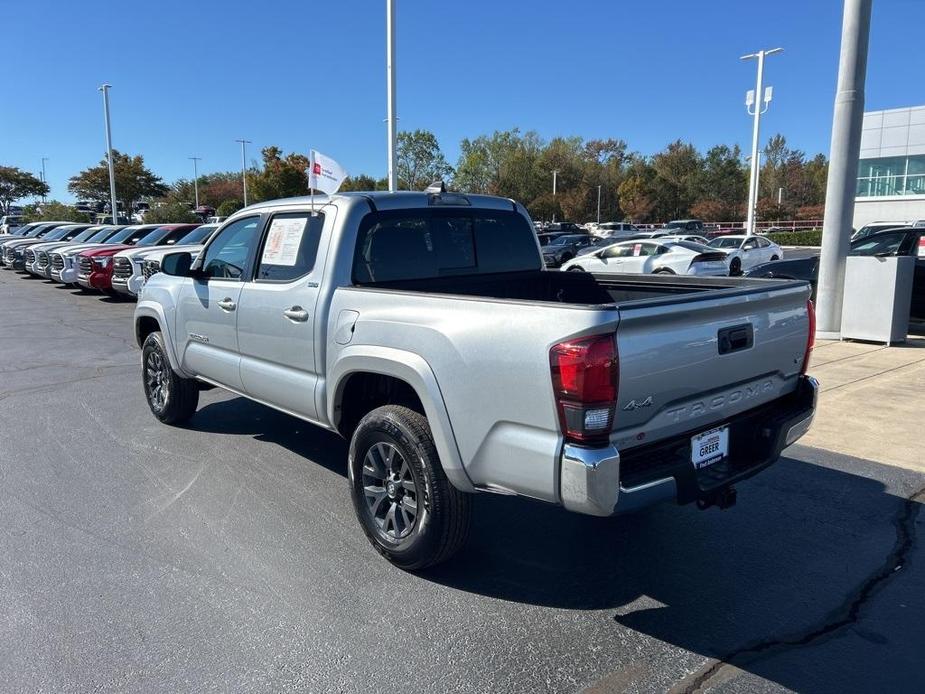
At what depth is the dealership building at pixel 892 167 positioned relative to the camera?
43125 millimetres

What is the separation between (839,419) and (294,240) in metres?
5.10

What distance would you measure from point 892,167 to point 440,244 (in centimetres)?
4978

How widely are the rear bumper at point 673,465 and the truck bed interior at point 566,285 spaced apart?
989 mm

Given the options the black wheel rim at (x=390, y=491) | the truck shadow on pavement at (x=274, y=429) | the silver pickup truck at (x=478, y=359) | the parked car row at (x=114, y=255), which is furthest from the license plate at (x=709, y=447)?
the parked car row at (x=114, y=255)

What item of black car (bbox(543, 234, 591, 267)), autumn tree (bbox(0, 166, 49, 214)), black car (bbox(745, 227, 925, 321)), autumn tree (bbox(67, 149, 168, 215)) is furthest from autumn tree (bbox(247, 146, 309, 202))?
black car (bbox(745, 227, 925, 321))

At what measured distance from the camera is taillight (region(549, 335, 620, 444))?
2766 mm

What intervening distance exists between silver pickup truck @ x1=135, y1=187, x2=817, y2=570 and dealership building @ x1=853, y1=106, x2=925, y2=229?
46.6m

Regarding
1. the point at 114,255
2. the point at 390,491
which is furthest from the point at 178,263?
the point at 114,255

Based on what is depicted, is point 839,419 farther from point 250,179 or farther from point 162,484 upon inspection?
point 250,179

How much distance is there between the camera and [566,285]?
511 centimetres

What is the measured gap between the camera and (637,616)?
331cm

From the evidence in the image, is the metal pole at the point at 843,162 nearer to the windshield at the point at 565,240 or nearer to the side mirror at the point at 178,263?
the side mirror at the point at 178,263

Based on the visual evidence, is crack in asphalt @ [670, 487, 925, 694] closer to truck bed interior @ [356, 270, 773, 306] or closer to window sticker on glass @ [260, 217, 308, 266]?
truck bed interior @ [356, 270, 773, 306]

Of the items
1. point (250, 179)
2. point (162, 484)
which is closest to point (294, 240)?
point (162, 484)
